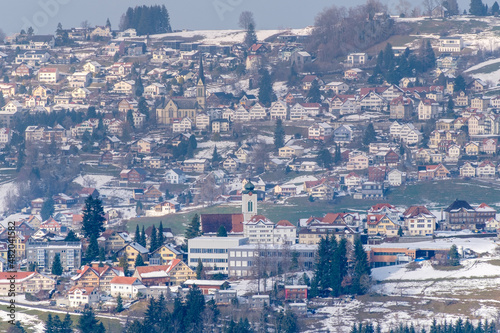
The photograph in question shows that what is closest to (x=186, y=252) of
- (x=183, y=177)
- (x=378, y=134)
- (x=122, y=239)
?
(x=122, y=239)

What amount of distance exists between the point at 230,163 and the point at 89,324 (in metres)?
61.6

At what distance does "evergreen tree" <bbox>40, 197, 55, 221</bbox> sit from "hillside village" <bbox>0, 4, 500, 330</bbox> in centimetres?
27

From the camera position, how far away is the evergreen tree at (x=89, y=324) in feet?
314

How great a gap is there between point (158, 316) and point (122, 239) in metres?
22.5

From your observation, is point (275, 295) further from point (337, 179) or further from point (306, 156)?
point (306, 156)

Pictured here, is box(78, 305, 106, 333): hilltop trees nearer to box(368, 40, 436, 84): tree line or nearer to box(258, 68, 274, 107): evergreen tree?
box(258, 68, 274, 107): evergreen tree

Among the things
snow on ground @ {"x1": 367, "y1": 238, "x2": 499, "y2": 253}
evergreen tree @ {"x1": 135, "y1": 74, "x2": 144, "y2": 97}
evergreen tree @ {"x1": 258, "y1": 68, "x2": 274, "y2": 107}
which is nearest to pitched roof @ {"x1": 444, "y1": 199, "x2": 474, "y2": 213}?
snow on ground @ {"x1": 367, "y1": 238, "x2": 499, "y2": 253}

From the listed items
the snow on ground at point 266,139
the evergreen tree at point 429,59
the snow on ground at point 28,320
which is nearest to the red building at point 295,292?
the snow on ground at point 28,320

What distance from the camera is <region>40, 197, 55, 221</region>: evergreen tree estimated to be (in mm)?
144875

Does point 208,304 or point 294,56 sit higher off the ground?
point 294,56

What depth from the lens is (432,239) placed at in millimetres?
118438

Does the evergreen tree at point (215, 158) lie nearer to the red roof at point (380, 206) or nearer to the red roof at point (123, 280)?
the red roof at point (380, 206)

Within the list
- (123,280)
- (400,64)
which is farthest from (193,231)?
(400,64)

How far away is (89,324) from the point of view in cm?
9619
